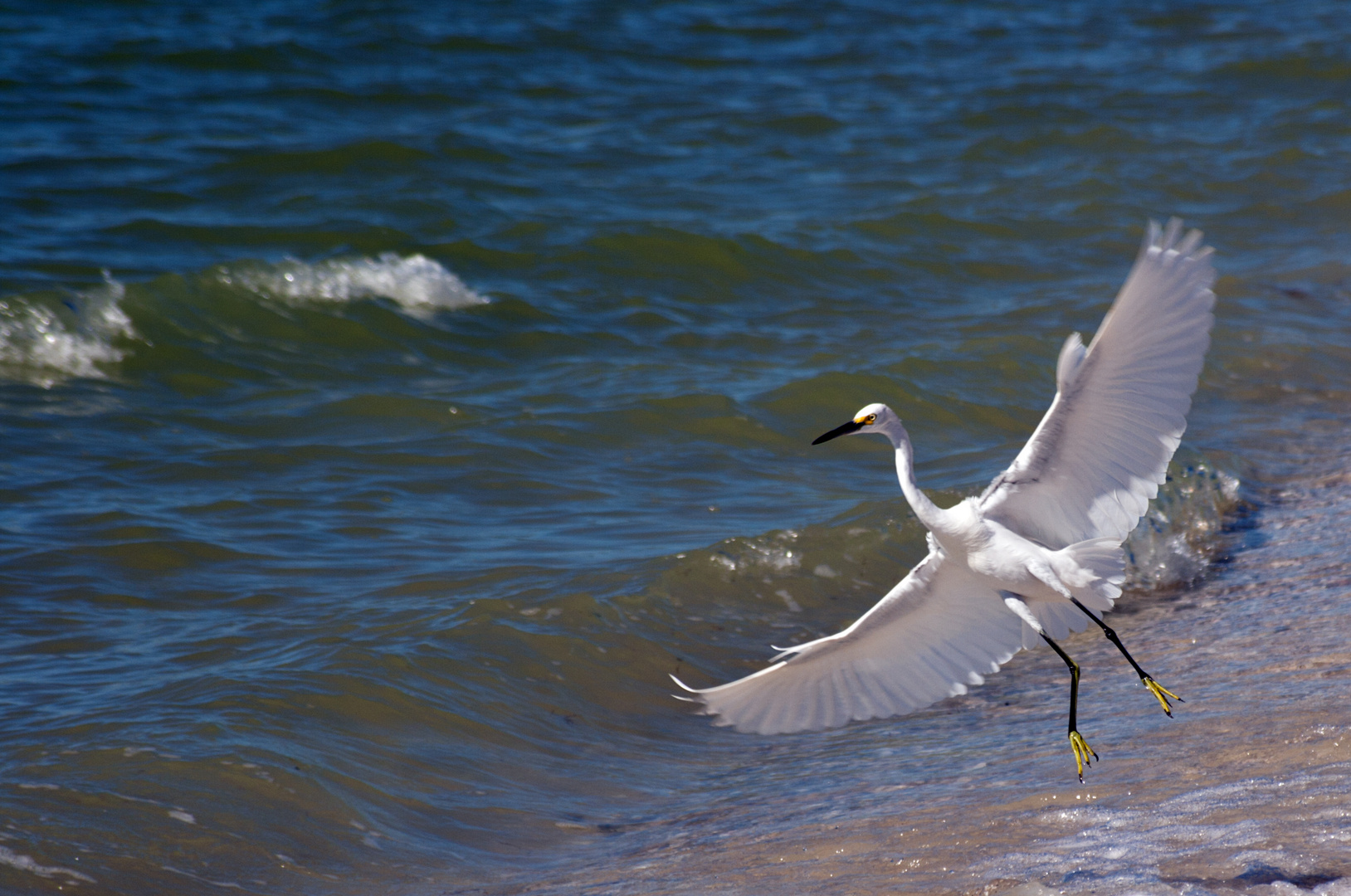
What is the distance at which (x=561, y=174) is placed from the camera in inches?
454

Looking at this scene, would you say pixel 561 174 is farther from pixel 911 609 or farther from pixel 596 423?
pixel 911 609

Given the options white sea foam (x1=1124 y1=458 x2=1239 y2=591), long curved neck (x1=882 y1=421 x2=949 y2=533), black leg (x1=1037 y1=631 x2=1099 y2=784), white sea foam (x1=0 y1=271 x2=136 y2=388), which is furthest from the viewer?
white sea foam (x1=0 y1=271 x2=136 y2=388)

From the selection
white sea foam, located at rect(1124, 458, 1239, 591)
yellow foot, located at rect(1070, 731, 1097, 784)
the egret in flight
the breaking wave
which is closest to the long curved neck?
the egret in flight

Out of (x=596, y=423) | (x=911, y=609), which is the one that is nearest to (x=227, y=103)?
(x=596, y=423)

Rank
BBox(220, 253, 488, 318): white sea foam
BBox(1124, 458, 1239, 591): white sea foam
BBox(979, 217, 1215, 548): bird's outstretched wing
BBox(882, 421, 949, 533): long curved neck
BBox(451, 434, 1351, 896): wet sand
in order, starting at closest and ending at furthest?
BBox(451, 434, 1351, 896): wet sand
BBox(979, 217, 1215, 548): bird's outstretched wing
BBox(882, 421, 949, 533): long curved neck
BBox(1124, 458, 1239, 591): white sea foam
BBox(220, 253, 488, 318): white sea foam

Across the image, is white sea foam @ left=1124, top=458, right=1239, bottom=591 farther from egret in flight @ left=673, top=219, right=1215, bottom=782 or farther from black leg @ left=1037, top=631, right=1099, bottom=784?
black leg @ left=1037, top=631, right=1099, bottom=784

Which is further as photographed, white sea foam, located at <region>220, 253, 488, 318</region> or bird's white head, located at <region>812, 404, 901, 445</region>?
Answer: white sea foam, located at <region>220, 253, 488, 318</region>

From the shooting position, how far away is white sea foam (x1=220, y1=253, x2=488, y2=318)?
8984mm

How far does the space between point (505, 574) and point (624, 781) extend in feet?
4.96

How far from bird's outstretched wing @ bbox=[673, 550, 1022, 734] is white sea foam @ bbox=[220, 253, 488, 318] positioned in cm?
555

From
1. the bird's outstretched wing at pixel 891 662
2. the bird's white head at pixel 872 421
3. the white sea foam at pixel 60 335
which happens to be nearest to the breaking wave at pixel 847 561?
the bird's outstretched wing at pixel 891 662

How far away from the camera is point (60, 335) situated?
8062 millimetres

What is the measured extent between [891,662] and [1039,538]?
0.56 metres

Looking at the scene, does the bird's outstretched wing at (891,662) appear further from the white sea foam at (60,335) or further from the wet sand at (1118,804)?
the white sea foam at (60,335)
